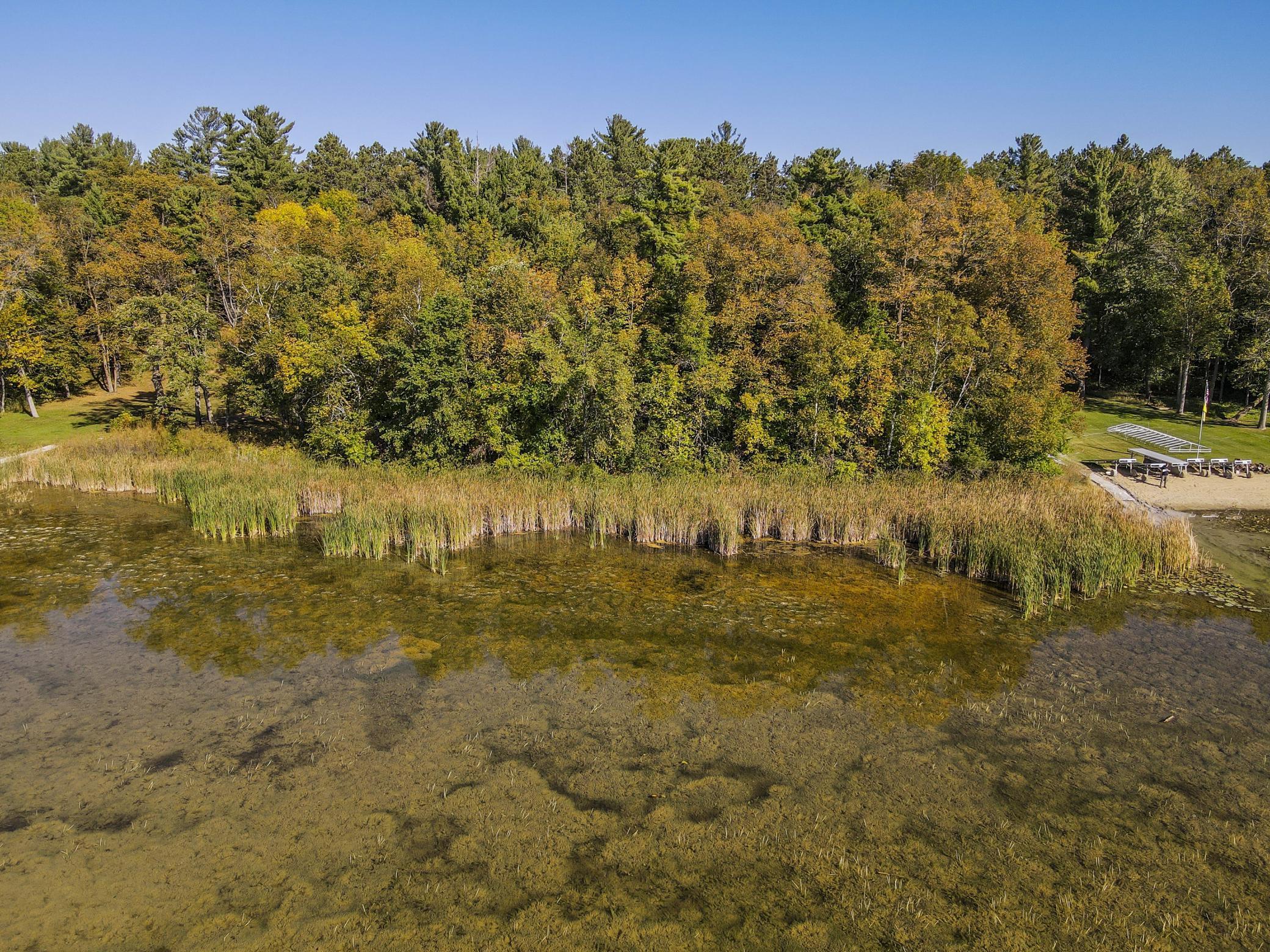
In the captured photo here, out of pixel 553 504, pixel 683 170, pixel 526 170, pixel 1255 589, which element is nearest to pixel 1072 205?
pixel 683 170

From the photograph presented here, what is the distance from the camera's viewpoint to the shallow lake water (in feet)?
21.2

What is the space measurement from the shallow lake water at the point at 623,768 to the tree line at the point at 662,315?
10.5 meters

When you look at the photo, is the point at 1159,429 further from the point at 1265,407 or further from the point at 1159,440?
the point at 1159,440

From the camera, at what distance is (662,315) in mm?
27797

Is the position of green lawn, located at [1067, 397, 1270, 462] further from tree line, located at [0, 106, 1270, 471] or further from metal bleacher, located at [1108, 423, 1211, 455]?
tree line, located at [0, 106, 1270, 471]

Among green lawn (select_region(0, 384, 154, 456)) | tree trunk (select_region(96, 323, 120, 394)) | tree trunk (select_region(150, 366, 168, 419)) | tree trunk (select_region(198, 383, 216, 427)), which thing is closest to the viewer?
tree trunk (select_region(150, 366, 168, 419))

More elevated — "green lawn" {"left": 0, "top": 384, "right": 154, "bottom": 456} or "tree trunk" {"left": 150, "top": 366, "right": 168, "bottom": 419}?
"tree trunk" {"left": 150, "top": 366, "right": 168, "bottom": 419}

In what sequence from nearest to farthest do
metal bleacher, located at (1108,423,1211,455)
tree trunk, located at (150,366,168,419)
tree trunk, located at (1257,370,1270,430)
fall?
metal bleacher, located at (1108,423,1211,455), tree trunk, located at (150,366,168,419), tree trunk, located at (1257,370,1270,430)

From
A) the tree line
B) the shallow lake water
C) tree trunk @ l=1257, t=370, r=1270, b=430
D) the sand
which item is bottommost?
the shallow lake water

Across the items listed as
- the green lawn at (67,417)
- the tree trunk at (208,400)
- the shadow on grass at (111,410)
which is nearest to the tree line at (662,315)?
the tree trunk at (208,400)

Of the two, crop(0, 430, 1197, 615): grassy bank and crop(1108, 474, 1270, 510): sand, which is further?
crop(1108, 474, 1270, 510): sand

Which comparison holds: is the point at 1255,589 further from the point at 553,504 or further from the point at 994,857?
the point at 553,504

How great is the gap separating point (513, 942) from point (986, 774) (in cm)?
596

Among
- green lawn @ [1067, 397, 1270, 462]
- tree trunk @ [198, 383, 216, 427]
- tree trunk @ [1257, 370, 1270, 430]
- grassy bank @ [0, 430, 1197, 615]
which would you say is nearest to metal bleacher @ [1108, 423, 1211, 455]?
green lawn @ [1067, 397, 1270, 462]
